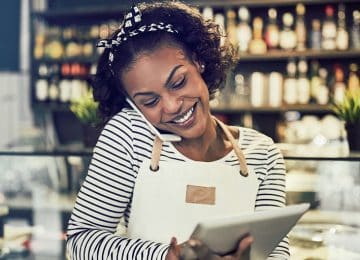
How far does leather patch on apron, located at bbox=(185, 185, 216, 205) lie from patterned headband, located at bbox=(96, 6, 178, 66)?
322 millimetres

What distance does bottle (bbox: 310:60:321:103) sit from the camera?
360cm

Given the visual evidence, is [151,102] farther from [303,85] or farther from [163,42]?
[303,85]

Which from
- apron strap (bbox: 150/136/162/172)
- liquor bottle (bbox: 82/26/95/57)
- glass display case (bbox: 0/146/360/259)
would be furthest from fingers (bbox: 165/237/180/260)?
liquor bottle (bbox: 82/26/95/57)

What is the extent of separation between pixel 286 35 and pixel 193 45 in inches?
94.4

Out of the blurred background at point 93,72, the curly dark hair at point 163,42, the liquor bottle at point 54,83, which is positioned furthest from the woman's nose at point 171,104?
the liquor bottle at point 54,83

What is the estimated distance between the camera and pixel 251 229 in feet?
3.46

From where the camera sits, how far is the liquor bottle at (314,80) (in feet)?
11.8

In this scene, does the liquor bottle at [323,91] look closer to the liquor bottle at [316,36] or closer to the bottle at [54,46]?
the liquor bottle at [316,36]

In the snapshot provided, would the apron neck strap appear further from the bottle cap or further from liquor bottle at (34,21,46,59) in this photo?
liquor bottle at (34,21,46,59)

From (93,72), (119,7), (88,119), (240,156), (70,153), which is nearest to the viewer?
(240,156)

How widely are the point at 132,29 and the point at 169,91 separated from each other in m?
0.15

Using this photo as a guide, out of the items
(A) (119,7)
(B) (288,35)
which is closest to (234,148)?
(B) (288,35)

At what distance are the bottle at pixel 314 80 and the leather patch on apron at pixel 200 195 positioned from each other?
2.41m

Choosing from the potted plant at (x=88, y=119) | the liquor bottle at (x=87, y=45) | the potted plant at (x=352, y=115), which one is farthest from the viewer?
the liquor bottle at (x=87, y=45)
